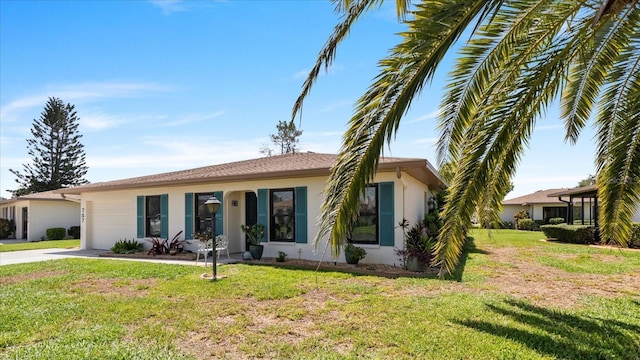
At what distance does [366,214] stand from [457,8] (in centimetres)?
838

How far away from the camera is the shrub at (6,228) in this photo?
27.2 m

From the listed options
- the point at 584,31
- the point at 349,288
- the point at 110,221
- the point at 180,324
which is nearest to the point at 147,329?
the point at 180,324

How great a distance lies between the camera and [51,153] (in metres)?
40.8

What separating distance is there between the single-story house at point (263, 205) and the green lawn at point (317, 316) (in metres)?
2.21

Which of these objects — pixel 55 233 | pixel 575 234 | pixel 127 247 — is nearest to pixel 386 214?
pixel 127 247

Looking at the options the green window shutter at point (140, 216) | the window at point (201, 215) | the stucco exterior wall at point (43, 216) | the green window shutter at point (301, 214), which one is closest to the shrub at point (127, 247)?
the green window shutter at point (140, 216)

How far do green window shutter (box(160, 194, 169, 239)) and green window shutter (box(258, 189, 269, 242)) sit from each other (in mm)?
4358

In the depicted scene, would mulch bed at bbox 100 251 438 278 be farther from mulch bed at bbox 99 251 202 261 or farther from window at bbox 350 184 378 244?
window at bbox 350 184 378 244

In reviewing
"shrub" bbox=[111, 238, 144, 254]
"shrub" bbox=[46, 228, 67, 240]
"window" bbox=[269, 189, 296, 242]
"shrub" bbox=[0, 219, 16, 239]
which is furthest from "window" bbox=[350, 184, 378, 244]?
"shrub" bbox=[0, 219, 16, 239]

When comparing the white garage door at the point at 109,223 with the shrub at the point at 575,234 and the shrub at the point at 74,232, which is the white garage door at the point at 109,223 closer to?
the shrub at the point at 74,232

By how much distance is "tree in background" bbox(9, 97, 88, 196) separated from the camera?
40406 millimetres

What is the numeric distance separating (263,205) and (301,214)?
5.14ft

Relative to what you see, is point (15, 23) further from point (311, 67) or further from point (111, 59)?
point (311, 67)

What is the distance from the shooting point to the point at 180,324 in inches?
217
